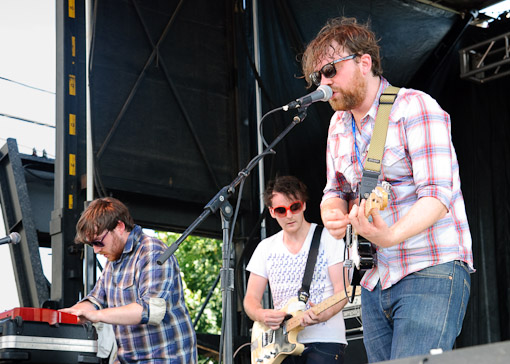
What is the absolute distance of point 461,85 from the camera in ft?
21.7

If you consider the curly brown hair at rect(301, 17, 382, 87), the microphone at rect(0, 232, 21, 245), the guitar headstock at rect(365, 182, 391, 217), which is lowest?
the guitar headstock at rect(365, 182, 391, 217)

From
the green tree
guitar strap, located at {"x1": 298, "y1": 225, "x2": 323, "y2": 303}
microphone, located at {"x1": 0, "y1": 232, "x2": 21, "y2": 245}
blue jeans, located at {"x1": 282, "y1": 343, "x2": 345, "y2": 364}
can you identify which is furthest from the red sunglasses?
the green tree

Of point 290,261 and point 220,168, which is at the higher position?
point 220,168

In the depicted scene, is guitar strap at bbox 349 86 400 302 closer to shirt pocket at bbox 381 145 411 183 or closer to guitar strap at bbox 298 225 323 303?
shirt pocket at bbox 381 145 411 183

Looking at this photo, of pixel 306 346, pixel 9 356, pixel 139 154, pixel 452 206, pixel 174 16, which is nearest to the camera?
pixel 452 206

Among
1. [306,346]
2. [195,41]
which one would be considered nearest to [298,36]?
[195,41]

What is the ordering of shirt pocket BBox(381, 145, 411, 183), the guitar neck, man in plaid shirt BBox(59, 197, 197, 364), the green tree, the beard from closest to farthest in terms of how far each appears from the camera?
1. shirt pocket BBox(381, 145, 411, 183)
2. the beard
3. man in plaid shirt BBox(59, 197, 197, 364)
4. the guitar neck
5. the green tree

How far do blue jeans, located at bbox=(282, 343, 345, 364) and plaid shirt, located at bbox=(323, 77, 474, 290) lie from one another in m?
1.56

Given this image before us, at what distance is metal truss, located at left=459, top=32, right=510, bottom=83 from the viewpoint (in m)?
6.34

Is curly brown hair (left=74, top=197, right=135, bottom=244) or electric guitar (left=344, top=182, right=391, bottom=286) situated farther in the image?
curly brown hair (left=74, top=197, right=135, bottom=244)

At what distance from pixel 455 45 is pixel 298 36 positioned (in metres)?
1.58

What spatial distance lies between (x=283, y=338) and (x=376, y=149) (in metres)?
1.99

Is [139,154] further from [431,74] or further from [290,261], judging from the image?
[431,74]

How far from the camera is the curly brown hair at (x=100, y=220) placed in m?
3.91
